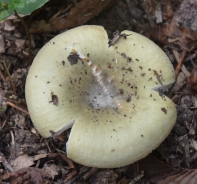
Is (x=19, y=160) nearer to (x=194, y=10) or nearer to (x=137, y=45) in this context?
(x=137, y=45)

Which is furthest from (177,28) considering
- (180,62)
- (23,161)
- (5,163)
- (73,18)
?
(5,163)

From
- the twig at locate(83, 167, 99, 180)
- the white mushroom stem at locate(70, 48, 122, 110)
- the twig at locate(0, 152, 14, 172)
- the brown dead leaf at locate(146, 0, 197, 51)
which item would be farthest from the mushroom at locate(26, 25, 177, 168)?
the brown dead leaf at locate(146, 0, 197, 51)

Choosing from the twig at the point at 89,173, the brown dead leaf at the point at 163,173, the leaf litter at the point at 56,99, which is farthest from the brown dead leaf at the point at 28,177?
the brown dead leaf at the point at 163,173

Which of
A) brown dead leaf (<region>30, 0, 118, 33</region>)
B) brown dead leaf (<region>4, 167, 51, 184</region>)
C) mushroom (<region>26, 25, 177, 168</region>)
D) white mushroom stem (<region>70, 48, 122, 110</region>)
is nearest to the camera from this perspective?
mushroom (<region>26, 25, 177, 168</region>)

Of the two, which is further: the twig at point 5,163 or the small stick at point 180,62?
the small stick at point 180,62

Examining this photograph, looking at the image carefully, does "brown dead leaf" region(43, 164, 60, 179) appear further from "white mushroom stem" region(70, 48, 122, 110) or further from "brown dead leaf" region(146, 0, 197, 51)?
"brown dead leaf" region(146, 0, 197, 51)

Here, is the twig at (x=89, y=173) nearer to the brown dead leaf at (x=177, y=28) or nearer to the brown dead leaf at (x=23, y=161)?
the brown dead leaf at (x=23, y=161)
